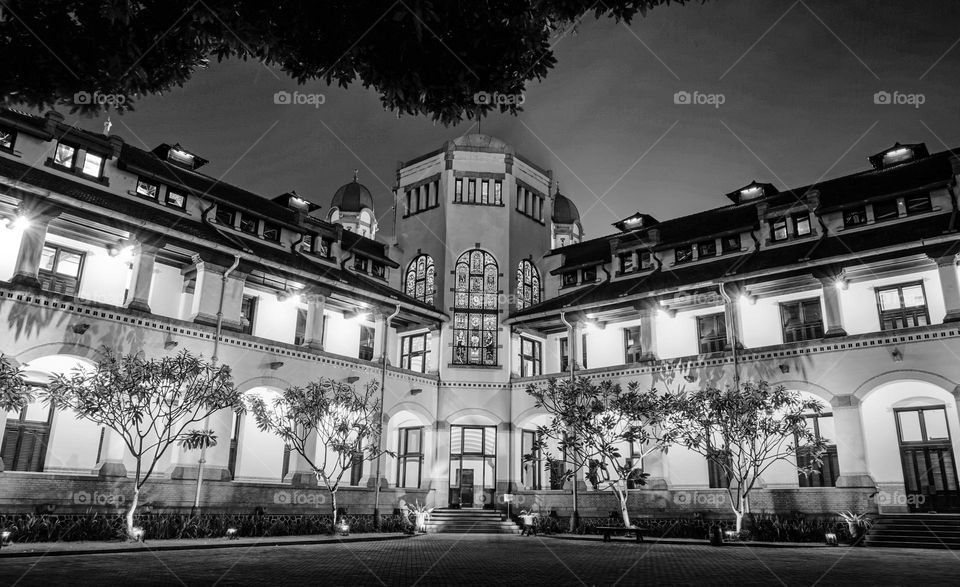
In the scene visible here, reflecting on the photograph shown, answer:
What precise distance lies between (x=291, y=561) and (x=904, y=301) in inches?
929

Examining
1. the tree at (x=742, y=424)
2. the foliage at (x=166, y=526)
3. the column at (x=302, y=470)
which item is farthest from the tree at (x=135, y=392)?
the tree at (x=742, y=424)

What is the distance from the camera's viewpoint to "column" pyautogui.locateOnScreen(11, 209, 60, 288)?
791 inches

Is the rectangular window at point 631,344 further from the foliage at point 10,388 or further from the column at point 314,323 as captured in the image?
the foliage at point 10,388

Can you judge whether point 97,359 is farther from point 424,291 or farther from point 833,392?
point 833,392

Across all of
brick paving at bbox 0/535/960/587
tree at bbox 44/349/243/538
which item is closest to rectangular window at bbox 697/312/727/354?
brick paving at bbox 0/535/960/587

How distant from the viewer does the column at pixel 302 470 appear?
2591 centimetres

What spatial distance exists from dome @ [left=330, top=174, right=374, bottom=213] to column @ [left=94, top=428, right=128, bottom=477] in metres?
29.2

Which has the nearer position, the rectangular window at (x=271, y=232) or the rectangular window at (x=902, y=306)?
the rectangular window at (x=902, y=306)

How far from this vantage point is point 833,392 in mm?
24172

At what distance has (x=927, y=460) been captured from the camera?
76.6ft

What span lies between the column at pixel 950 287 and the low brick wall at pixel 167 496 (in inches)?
896

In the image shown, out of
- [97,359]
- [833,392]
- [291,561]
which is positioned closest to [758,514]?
[833,392]

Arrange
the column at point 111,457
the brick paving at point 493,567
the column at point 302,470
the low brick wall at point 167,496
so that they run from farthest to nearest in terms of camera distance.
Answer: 1. the column at point 302,470
2. the column at point 111,457
3. the low brick wall at point 167,496
4. the brick paving at point 493,567

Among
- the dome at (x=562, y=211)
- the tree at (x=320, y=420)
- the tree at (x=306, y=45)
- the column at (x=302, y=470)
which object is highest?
the dome at (x=562, y=211)
